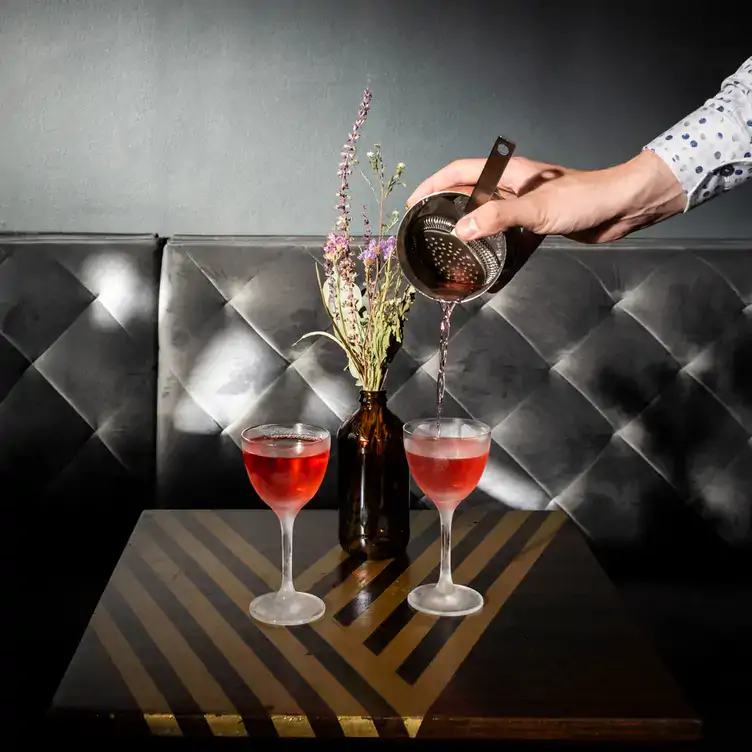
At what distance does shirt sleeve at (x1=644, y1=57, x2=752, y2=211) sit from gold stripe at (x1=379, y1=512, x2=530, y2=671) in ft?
1.71

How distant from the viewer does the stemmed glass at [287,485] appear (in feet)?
3.31

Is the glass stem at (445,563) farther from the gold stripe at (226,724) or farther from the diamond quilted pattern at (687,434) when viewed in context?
the diamond quilted pattern at (687,434)

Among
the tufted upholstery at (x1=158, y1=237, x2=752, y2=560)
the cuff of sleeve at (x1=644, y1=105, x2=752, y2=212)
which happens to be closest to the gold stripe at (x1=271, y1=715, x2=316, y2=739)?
the cuff of sleeve at (x1=644, y1=105, x2=752, y2=212)

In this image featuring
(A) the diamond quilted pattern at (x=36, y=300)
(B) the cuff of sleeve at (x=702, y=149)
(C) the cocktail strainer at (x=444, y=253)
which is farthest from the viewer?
(A) the diamond quilted pattern at (x=36, y=300)

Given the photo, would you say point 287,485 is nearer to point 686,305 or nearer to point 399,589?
point 399,589

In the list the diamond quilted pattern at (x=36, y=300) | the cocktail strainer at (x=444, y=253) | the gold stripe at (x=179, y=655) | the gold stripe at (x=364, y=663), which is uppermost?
the cocktail strainer at (x=444, y=253)

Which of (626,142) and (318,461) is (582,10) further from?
(318,461)

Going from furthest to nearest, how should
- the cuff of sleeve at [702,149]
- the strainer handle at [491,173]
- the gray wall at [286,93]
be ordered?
the gray wall at [286,93], the cuff of sleeve at [702,149], the strainer handle at [491,173]

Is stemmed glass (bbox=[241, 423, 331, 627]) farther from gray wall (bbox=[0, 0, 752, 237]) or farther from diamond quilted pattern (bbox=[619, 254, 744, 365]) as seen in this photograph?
gray wall (bbox=[0, 0, 752, 237])

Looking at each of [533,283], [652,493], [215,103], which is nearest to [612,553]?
[652,493]

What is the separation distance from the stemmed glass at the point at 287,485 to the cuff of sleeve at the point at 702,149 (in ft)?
2.08

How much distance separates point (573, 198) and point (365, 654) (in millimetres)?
642

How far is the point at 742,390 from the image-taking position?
1.78 metres

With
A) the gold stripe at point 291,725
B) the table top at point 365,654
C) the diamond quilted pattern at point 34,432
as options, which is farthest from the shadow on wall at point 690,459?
the gold stripe at point 291,725
